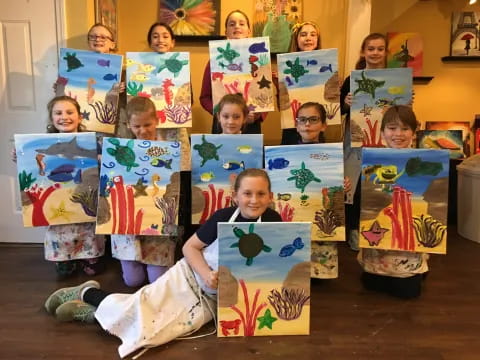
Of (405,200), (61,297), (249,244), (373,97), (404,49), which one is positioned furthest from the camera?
(404,49)

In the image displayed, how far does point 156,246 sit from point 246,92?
93cm

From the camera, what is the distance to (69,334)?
1766 millimetres

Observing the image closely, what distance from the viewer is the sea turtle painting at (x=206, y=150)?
84.0 inches

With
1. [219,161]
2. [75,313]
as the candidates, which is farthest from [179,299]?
[219,161]

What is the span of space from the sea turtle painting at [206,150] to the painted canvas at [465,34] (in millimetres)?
2550

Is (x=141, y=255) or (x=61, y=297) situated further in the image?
(x=141, y=255)

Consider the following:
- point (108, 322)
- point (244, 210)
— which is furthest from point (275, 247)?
point (108, 322)

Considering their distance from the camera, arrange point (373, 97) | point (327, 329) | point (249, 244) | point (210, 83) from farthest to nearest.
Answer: point (210, 83) < point (373, 97) < point (327, 329) < point (249, 244)

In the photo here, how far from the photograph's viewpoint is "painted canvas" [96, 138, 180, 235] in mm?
2068

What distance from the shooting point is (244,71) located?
2.47 metres

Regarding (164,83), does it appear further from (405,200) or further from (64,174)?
(405,200)

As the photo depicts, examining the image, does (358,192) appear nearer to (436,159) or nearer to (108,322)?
(436,159)

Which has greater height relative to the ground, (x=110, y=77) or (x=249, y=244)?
(x=110, y=77)

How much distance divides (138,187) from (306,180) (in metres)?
0.76
